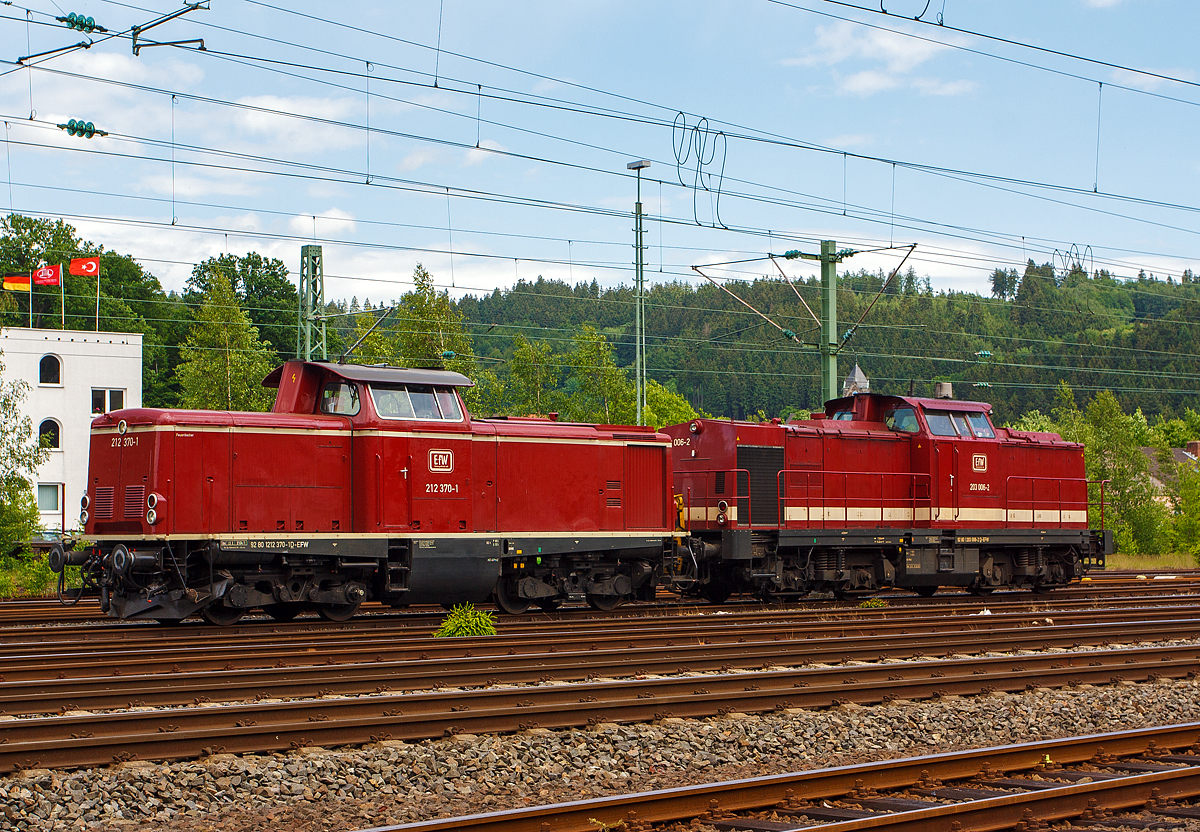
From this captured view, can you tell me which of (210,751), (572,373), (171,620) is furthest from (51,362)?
(210,751)

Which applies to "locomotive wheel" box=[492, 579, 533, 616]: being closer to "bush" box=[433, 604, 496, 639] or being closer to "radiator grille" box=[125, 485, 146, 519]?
"bush" box=[433, 604, 496, 639]

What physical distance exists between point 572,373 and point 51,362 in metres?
26.0

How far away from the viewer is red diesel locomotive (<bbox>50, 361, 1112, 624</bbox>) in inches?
585

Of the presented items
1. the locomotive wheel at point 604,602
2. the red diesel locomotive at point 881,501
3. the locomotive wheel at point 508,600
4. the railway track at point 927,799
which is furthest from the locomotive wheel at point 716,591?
the railway track at point 927,799

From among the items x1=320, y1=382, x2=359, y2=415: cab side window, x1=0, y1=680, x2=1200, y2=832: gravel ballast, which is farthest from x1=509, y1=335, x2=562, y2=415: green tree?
x1=0, y1=680, x2=1200, y2=832: gravel ballast

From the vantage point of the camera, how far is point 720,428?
2031cm

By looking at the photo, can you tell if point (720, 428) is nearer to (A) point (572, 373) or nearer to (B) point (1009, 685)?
(B) point (1009, 685)

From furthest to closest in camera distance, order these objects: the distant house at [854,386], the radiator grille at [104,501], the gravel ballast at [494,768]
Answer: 1. the distant house at [854,386]
2. the radiator grille at [104,501]
3. the gravel ballast at [494,768]

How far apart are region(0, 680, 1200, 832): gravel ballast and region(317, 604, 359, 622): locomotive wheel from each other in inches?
314

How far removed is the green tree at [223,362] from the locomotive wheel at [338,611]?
141 ft

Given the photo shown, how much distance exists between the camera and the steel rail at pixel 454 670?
952cm

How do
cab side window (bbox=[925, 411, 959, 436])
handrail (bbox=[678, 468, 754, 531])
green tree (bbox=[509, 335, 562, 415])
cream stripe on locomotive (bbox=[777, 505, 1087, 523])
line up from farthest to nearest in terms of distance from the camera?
1. green tree (bbox=[509, 335, 562, 415])
2. cab side window (bbox=[925, 411, 959, 436])
3. cream stripe on locomotive (bbox=[777, 505, 1087, 523])
4. handrail (bbox=[678, 468, 754, 531])

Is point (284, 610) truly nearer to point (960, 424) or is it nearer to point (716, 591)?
point (716, 591)

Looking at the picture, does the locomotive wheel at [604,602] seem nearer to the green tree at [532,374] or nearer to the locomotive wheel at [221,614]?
the locomotive wheel at [221,614]
